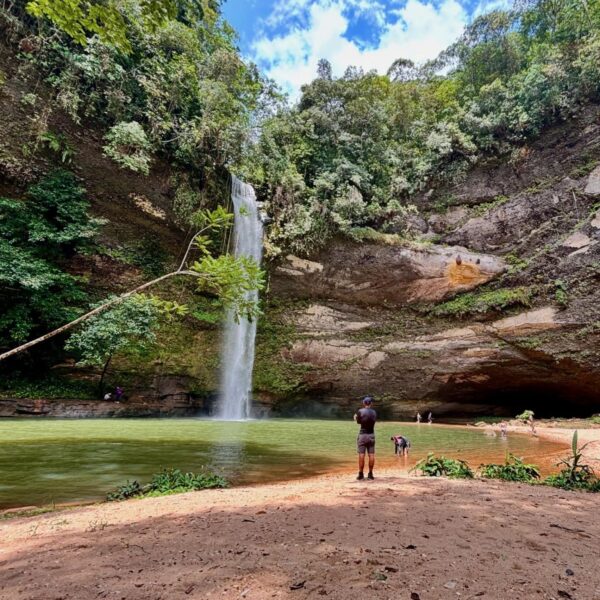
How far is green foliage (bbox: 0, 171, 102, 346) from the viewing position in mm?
14078

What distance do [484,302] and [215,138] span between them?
49.9 ft

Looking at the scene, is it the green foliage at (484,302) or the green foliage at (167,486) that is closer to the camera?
the green foliage at (167,486)

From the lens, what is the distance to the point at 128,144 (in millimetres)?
16203

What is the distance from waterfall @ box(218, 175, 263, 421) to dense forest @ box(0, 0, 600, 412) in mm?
746

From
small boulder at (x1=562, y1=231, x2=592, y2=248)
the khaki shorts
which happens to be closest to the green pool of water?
the khaki shorts

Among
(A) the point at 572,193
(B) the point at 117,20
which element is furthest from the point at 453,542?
(A) the point at 572,193

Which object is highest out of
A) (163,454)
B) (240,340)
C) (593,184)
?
(593,184)

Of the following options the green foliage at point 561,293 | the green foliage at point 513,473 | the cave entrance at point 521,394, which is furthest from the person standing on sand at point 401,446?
the green foliage at point 561,293

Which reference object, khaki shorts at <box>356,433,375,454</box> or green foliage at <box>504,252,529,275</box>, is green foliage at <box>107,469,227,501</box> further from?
green foliage at <box>504,252,529,275</box>

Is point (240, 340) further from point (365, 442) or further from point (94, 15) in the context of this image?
point (94, 15)

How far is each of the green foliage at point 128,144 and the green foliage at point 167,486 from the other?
45.6ft

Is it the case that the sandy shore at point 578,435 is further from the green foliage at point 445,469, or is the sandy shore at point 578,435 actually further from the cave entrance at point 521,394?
the green foliage at point 445,469

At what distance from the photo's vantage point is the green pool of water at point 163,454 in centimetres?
568

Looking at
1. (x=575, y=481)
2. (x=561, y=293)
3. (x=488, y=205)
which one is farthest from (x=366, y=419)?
(x=488, y=205)
